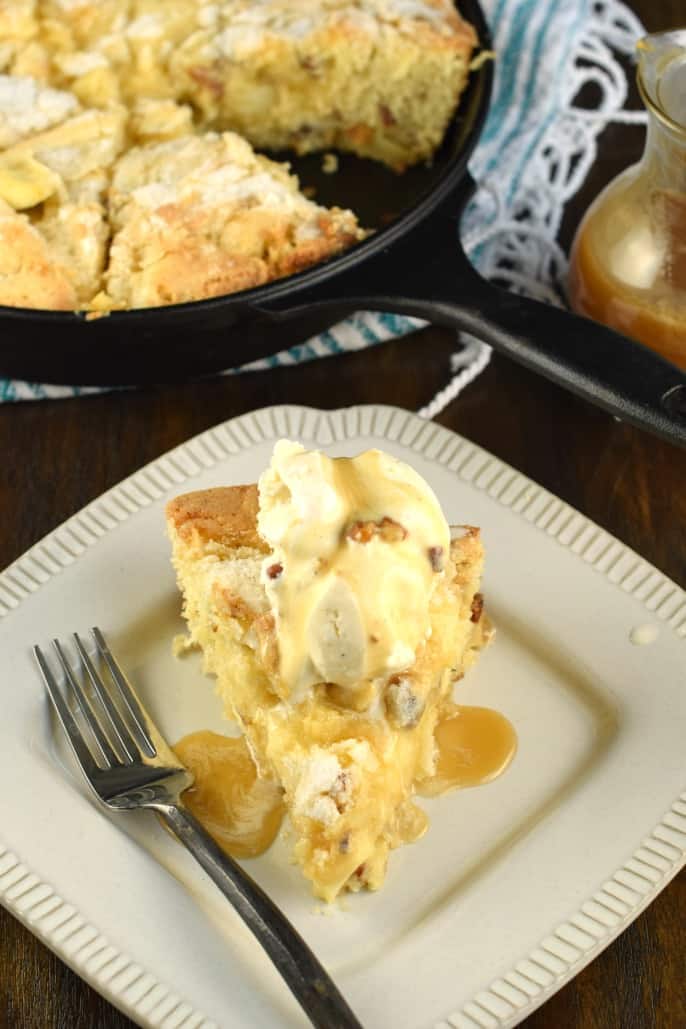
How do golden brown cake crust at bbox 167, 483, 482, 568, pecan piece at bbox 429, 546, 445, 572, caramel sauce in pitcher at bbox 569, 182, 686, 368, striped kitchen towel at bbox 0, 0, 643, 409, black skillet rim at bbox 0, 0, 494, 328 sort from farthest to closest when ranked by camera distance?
striped kitchen towel at bbox 0, 0, 643, 409 → caramel sauce in pitcher at bbox 569, 182, 686, 368 → black skillet rim at bbox 0, 0, 494, 328 → golden brown cake crust at bbox 167, 483, 482, 568 → pecan piece at bbox 429, 546, 445, 572

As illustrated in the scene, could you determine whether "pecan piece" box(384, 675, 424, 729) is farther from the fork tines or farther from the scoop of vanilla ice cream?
the fork tines

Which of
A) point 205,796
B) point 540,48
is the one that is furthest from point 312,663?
point 540,48

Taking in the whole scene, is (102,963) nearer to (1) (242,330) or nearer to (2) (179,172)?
(1) (242,330)

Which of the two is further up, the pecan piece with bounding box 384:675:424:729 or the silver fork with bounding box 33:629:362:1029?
the pecan piece with bounding box 384:675:424:729

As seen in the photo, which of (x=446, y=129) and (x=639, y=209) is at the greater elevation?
(x=639, y=209)

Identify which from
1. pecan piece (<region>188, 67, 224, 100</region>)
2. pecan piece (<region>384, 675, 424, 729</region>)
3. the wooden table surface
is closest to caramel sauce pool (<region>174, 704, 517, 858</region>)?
pecan piece (<region>384, 675, 424, 729</region>)

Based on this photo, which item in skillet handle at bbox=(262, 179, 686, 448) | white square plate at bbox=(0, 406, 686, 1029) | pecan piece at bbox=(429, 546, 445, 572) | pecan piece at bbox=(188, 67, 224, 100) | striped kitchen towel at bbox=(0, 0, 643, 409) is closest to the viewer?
white square plate at bbox=(0, 406, 686, 1029)

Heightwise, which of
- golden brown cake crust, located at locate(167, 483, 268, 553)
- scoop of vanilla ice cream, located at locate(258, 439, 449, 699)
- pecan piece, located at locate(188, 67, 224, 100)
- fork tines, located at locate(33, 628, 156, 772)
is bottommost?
fork tines, located at locate(33, 628, 156, 772)
